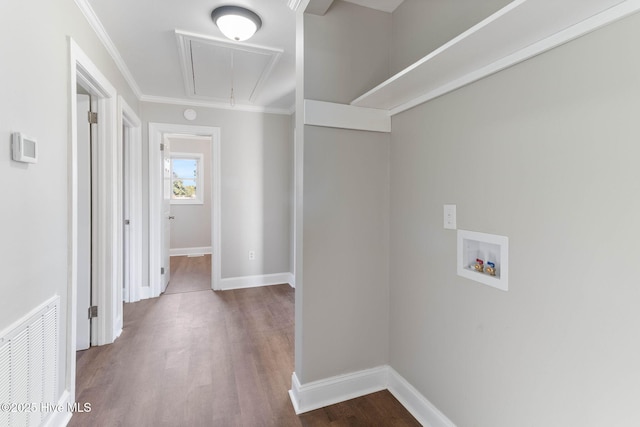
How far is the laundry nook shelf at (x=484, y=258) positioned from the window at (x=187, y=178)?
598cm

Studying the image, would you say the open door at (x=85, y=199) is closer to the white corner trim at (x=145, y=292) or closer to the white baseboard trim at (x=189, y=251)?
the white corner trim at (x=145, y=292)

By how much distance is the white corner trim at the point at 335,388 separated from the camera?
5.71 ft

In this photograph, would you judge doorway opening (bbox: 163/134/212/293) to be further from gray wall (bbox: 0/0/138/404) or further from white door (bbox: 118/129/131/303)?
gray wall (bbox: 0/0/138/404)

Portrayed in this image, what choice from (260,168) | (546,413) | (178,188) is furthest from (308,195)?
(178,188)

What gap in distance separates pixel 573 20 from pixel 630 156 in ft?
1.56

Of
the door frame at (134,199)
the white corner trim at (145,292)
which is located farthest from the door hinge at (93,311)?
the white corner trim at (145,292)

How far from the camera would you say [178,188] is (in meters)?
6.30

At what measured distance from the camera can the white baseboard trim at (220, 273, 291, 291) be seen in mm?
3936

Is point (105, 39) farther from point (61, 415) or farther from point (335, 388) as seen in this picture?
point (335, 388)

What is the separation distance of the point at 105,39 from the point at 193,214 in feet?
14.7

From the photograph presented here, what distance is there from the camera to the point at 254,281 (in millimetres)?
4059

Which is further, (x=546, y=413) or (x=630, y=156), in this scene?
(x=546, y=413)

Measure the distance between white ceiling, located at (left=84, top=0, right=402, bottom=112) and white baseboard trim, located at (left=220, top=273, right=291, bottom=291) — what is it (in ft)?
7.75

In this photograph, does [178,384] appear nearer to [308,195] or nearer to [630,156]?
[308,195]
